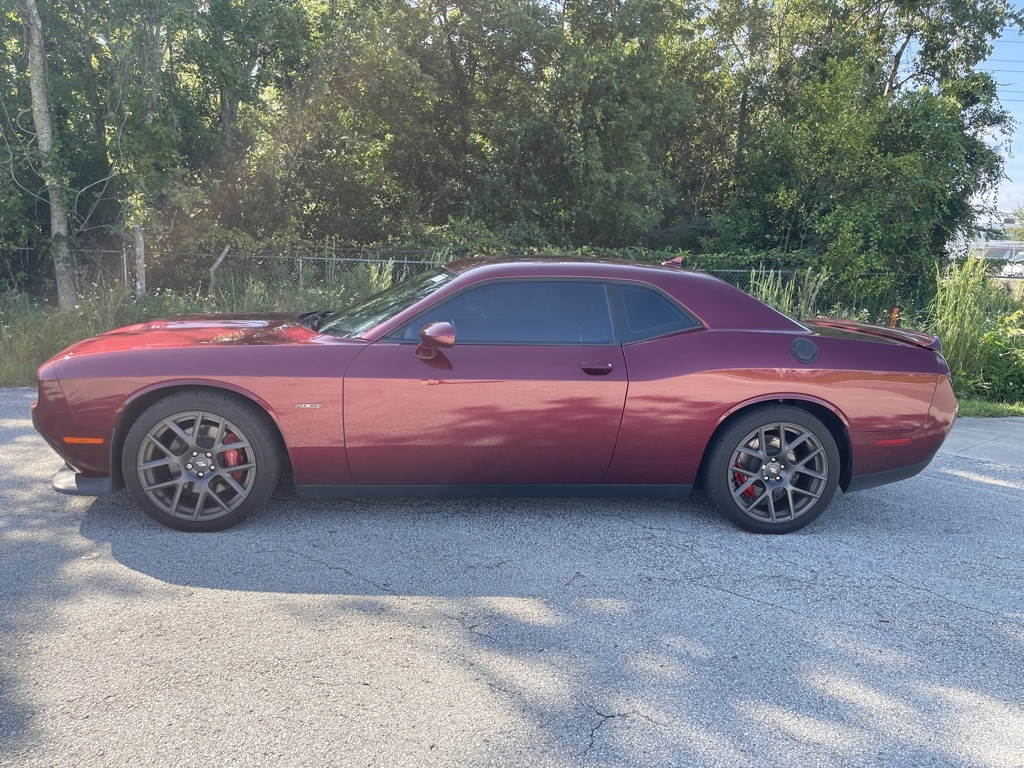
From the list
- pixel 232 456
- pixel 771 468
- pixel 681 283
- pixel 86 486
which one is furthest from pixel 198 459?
pixel 771 468

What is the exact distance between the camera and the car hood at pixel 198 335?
443cm

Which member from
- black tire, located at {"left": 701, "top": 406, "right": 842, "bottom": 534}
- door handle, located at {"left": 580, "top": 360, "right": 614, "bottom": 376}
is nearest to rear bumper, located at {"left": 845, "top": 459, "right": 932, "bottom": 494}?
black tire, located at {"left": 701, "top": 406, "right": 842, "bottom": 534}

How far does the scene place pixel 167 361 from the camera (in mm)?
4230

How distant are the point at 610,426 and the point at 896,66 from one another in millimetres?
22331

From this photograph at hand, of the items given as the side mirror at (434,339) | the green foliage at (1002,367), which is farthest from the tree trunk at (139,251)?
the green foliage at (1002,367)

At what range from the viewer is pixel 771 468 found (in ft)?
15.2

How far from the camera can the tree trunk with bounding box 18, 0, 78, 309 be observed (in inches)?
458

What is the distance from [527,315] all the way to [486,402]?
592 mm

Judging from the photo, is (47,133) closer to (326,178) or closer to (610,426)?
(326,178)

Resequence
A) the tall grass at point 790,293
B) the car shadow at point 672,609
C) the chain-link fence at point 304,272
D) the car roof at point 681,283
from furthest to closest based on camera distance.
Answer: the chain-link fence at point 304,272
the tall grass at point 790,293
the car roof at point 681,283
the car shadow at point 672,609

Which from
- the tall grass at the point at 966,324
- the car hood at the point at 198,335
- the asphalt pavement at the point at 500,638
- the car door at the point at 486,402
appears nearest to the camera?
the asphalt pavement at the point at 500,638

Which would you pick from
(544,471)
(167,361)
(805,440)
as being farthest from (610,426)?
(167,361)

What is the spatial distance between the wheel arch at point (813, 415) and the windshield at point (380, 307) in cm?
178

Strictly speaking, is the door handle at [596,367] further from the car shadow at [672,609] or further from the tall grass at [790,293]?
the tall grass at [790,293]
